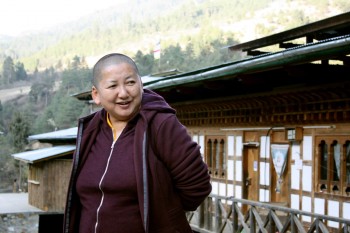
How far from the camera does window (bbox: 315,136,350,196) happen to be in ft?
34.2

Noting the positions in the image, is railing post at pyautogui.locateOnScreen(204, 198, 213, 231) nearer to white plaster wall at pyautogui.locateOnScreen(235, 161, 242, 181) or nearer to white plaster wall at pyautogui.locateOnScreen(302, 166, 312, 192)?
white plaster wall at pyautogui.locateOnScreen(235, 161, 242, 181)

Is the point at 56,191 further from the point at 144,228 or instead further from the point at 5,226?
the point at 144,228

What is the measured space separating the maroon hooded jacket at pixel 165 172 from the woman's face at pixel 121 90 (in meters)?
0.06

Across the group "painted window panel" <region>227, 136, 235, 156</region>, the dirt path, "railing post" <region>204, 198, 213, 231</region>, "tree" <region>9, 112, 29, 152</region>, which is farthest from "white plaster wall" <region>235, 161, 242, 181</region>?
the dirt path

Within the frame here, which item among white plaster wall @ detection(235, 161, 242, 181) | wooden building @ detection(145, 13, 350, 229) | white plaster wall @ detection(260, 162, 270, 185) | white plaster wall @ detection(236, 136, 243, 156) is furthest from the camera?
white plaster wall @ detection(235, 161, 242, 181)

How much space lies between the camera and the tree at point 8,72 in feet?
417

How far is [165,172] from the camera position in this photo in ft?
8.18

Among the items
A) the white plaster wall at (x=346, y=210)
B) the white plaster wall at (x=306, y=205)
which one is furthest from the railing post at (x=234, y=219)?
the white plaster wall at (x=346, y=210)

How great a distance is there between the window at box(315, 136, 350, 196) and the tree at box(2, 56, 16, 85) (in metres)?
122

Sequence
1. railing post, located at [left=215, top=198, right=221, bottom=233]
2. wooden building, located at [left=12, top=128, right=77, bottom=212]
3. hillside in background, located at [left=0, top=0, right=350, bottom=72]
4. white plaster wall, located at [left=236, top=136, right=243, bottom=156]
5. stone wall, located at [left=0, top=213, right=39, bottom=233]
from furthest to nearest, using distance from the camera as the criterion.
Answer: hillside in background, located at [left=0, top=0, right=350, bottom=72] < wooden building, located at [left=12, top=128, right=77, bottom=212] < stone wall, located at [left=0, top=213, right=39, bottom=233] < white plaster wall, located at [left=236, top=136, right=243, bottom=156] < railing post, located at [left=215, top=198, right=221, bottom=233]

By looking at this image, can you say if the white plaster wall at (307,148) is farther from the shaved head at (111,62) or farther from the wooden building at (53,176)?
the wooden building at (53,176)

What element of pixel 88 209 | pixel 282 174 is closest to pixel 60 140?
pixel 282 174

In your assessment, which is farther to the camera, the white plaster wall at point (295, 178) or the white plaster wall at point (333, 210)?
the white plaster wall at point (295, 178)

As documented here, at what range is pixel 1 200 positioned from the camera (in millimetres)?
32344
